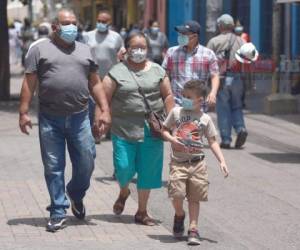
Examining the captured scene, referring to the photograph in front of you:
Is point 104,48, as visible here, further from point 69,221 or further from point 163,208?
point 69,221

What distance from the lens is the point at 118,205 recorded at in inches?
370

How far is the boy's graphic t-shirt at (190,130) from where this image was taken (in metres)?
8.36

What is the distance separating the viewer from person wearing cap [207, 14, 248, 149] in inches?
570

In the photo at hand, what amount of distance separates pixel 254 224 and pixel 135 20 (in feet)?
111

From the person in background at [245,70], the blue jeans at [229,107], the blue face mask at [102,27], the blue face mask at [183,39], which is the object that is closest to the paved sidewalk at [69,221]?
the blue face mask at [183,39]

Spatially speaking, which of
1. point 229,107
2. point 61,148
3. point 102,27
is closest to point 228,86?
point 229,107

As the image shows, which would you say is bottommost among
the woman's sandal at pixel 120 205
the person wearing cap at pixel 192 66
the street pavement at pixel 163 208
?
the street pavement at pixel 163 208

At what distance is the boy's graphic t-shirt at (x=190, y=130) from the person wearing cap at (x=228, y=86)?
19.9 ft

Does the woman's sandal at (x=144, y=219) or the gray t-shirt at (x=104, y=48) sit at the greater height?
the gray t-shirt at (x=104, y=48)

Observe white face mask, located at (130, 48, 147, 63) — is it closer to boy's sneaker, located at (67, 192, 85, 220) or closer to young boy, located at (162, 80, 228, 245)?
young boy, located at (162, 80, 228, 245)

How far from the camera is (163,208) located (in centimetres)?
994

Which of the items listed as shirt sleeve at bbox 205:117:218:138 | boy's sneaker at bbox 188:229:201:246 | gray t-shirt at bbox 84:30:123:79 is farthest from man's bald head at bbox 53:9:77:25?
gray t-shirt at bbox 84:30:123:79

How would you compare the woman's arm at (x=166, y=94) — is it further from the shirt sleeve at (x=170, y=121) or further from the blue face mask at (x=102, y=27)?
the blue face mask at (x=102, y=27)

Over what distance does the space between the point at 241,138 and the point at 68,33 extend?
21.8ft
